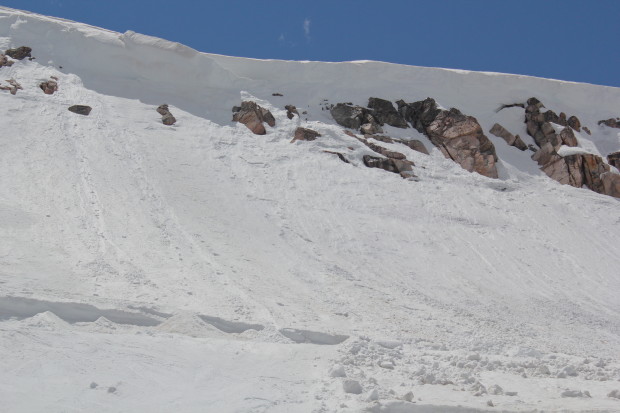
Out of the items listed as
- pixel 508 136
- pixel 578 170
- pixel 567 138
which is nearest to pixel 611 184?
pixel 578 170

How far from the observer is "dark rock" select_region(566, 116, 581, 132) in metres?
23.5

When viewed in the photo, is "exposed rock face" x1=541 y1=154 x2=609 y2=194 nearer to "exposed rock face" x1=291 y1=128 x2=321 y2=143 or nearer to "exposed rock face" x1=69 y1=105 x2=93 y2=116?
"exposed rock face" x1=291 y1=128 x2=321 y2=143

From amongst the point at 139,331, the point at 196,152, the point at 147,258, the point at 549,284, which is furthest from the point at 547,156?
the point at 139,331

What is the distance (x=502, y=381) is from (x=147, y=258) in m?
5.86

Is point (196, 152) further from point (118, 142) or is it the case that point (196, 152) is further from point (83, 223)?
point (83, 223)

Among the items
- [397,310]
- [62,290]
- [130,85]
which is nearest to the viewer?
[62,290]

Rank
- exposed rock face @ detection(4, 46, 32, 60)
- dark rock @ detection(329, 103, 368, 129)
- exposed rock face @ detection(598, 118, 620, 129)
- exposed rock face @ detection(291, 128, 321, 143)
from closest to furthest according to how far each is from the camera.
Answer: exposed rock face @ detection(291, 128, 321, 143) → exposed rock face @ detection(4, 46, 32, 60) → dark rock @ detection(329, 103, 368, 129) → exposed rock face @ detection(598, 118, 620, 129)

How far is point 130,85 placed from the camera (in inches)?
816

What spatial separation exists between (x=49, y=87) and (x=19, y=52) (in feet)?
9.25

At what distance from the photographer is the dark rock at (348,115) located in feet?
69.4

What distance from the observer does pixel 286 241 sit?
41.3 feet

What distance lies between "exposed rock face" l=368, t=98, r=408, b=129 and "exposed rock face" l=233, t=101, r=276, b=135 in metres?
3.96

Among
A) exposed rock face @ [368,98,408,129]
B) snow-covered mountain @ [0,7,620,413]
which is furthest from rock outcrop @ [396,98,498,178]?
exposed rock face @ [368,98,408,129]

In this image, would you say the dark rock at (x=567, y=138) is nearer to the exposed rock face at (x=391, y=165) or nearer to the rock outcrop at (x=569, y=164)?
the rock outcrop at (x=569, y=164)
